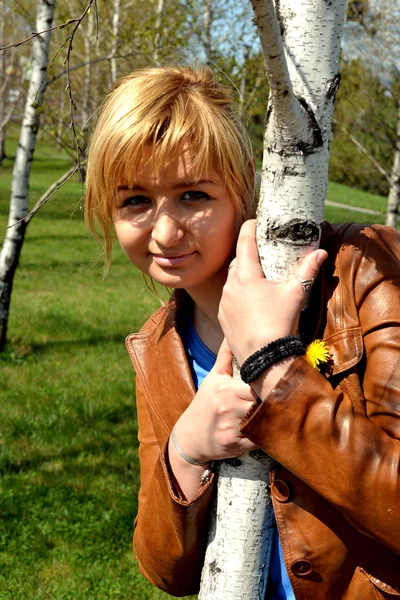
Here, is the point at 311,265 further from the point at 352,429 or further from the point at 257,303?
the point at 352,429

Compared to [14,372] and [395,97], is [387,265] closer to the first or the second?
→ [14,372]


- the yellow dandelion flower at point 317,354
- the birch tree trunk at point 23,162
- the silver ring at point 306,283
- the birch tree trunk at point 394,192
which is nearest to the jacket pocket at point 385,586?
the yellow dandelion flower at point 317,354

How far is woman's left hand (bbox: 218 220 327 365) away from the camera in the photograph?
1288 millimetres

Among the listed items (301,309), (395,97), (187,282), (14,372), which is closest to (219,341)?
(187,282)

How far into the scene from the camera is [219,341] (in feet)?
5.65

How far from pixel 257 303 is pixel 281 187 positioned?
230 mm

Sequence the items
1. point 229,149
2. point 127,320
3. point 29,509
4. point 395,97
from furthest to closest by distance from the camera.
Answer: point 395,97
point 127,320
point 29,509
point 229,149

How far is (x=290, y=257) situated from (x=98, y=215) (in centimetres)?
61

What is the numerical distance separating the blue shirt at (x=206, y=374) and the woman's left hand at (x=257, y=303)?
0.38 m

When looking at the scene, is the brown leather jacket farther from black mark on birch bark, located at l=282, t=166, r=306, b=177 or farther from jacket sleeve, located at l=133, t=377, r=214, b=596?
black mark on birch bark, located at l=282, t=166, r=306, b=177

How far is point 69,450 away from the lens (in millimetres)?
Answer: 4832

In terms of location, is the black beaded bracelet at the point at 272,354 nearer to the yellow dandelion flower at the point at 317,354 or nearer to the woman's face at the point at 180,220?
the yellow dandelion flower at the point at 317,354

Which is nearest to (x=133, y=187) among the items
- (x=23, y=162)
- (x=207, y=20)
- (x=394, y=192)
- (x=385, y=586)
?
(x=385, y=586)

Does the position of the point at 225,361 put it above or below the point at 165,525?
above
